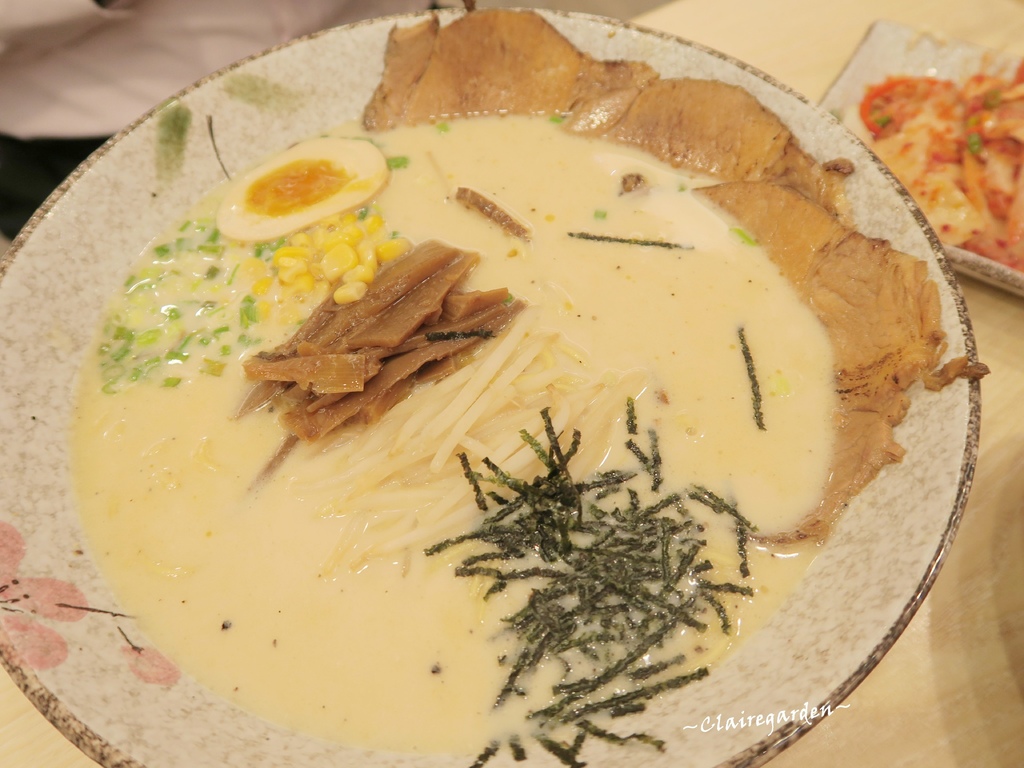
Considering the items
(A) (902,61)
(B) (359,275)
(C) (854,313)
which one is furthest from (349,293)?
(A) (902,61)

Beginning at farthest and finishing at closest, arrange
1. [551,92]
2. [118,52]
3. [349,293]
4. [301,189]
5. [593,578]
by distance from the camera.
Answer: [118,52], [551,92], [301,189], [349,293], [593,578]

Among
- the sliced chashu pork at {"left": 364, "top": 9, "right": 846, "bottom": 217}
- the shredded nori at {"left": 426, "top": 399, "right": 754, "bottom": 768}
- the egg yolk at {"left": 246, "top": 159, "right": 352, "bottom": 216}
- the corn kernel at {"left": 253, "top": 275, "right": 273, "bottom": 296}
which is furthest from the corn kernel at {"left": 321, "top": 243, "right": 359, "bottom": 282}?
the shredded nori at {"left": 426, "top": 399, "right": 754, "bottom": 768}

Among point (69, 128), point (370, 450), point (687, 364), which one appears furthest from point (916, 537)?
point (69, 128)

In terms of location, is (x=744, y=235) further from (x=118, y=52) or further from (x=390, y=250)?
(x=118, y=52)

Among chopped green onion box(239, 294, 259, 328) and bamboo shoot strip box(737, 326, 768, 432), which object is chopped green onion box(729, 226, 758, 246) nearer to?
bamboo shoot strip box(737, 326, 768, 432)

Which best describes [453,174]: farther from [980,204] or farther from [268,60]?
[980,204]

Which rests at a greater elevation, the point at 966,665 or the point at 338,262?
the point at 966,665
